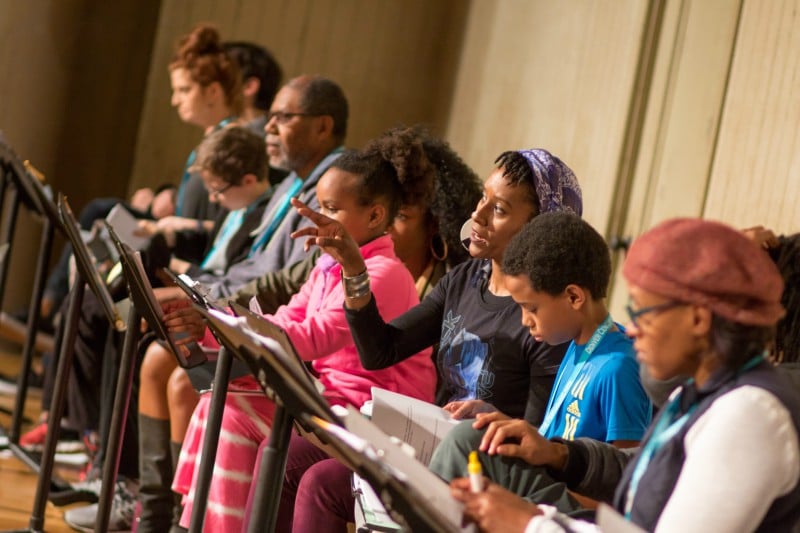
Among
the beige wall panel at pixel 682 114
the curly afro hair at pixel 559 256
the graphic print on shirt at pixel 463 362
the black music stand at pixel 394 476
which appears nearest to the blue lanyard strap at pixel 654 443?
the black music stand at pixel 394 476

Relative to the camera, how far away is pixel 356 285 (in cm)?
283

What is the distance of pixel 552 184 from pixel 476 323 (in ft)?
1.28

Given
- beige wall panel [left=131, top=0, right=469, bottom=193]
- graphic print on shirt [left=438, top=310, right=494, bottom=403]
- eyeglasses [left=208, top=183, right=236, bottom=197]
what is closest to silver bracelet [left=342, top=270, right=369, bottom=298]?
graphic print on shirt [left=438, top=310, right=494, bottom=403]

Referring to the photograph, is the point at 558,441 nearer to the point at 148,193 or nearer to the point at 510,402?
the point at 510,402

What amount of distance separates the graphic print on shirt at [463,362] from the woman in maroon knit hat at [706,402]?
0.92 meters

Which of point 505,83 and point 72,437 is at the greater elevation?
point 505,83

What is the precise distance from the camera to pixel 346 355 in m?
3.19

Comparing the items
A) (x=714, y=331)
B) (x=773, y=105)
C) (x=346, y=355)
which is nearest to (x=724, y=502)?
(x=714, y=331)

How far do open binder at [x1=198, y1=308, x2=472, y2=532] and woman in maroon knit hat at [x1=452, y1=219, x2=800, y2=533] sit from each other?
0.07m

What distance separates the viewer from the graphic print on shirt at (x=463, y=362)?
2.74 metres

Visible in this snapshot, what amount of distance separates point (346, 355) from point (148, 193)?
2798 millimetres

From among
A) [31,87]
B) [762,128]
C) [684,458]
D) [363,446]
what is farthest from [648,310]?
[31,87]

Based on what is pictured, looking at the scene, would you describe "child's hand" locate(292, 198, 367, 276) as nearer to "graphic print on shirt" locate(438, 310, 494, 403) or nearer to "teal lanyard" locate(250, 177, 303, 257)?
"graphic print on shirt" locate(438, 310, 494, 403)

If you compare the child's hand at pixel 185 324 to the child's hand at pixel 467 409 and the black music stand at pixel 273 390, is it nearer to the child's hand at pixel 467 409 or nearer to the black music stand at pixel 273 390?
the black music stand at pixel 273 390
